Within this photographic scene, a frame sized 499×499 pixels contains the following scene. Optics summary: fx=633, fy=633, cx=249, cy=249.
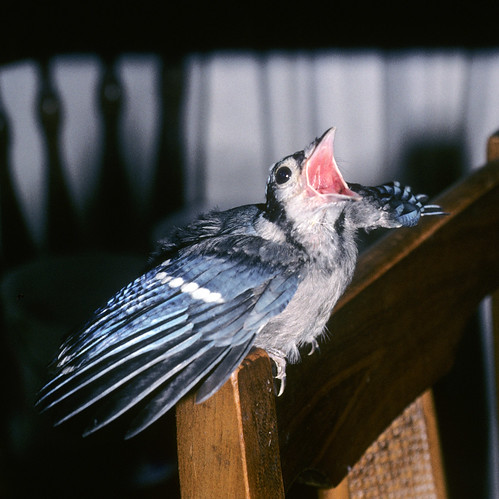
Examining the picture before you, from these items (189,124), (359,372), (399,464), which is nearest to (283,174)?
(359,372)

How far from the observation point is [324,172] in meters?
0.62

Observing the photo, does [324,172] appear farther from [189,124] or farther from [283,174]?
[189,124]

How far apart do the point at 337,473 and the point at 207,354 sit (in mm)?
260

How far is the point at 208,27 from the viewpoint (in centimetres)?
191

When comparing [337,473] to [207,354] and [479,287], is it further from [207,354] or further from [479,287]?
[479,287]

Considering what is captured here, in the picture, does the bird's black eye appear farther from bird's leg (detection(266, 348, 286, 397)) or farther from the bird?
bird's leg (detection(266, 348, 286, 397))

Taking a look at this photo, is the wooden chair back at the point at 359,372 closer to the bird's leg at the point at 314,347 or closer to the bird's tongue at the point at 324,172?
the bird's leg at the point at 314,347

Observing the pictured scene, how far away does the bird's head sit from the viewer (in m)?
0.60

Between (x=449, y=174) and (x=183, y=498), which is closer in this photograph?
(x=183, y=498)

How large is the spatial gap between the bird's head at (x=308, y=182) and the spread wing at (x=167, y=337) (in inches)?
2.6

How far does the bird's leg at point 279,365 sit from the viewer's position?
593mm

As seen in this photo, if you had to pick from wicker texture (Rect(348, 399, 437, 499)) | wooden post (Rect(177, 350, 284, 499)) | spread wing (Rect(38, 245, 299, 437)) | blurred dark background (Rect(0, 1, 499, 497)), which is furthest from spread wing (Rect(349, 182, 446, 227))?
blurred dark background (Rect(0, 1, 499, 497))

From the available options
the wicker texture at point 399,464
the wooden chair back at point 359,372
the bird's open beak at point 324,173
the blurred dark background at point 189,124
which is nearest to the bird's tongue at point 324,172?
the bird's open beak at point 324,173

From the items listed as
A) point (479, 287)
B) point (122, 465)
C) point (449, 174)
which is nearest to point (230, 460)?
point (479, 287)
